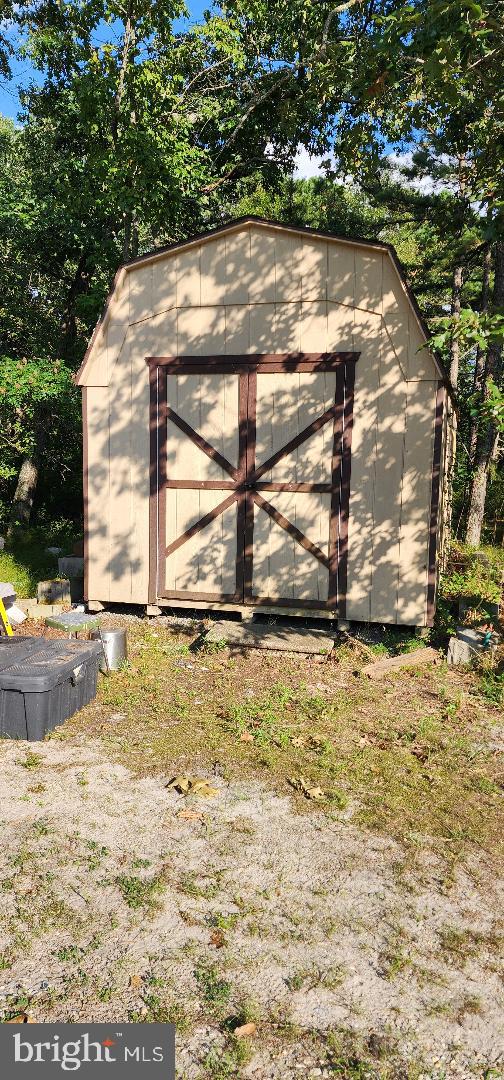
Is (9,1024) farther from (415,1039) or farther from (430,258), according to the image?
(430,258)

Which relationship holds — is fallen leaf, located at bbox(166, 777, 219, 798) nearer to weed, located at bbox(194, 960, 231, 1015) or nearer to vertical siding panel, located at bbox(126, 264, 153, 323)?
weed, located at bbox(194, 960, 231, 1015)

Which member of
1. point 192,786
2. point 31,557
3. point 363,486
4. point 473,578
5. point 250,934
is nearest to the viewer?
point 250,934

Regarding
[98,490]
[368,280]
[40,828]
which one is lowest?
[40,828]

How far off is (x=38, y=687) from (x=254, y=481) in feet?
12.8

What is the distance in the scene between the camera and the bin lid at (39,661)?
5.39 m

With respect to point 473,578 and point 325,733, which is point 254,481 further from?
point 325,733

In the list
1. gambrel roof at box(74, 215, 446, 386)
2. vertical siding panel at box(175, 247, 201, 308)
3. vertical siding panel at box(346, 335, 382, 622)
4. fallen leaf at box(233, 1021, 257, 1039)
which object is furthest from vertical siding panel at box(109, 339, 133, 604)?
fallen leaf at box(233, 1021, 257, 1039)

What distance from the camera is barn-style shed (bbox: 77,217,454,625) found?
7.86 meters

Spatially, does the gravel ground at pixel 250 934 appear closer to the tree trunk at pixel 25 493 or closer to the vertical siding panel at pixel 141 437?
the vertical siding panel at pixel 141 437

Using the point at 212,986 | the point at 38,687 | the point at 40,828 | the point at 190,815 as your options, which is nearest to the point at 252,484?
the point at 38,687

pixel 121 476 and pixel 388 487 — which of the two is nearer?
pixel 388 487

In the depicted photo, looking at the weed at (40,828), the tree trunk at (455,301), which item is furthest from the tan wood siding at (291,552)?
the tree trunk at (455,301)

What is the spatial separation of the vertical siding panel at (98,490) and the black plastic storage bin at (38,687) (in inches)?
117

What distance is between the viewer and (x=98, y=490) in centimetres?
899
